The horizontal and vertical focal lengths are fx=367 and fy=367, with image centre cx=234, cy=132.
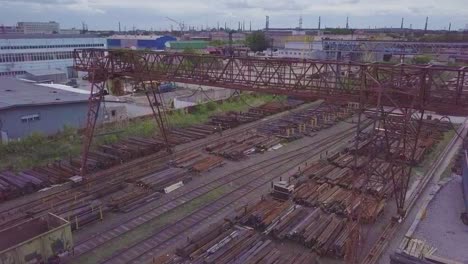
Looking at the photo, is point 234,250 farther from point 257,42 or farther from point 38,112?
point 257,42

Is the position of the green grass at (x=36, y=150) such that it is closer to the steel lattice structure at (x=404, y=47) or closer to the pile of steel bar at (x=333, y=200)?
the pile of steel bar at (x=333, y=200)

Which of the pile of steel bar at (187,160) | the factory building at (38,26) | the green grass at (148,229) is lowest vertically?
the green grass at (148,229)

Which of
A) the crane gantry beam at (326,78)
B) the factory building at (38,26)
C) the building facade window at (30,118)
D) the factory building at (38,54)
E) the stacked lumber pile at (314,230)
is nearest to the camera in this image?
Answer: the crane gantry beam at (326,78)

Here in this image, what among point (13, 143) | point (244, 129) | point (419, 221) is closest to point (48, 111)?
point (13, 143)

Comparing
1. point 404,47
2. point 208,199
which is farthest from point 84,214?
point 404,47

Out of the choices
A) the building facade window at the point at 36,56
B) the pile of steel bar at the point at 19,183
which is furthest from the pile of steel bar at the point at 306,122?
the building facade window at the point at 36,56

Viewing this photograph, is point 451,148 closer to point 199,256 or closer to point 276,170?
point 276,170
